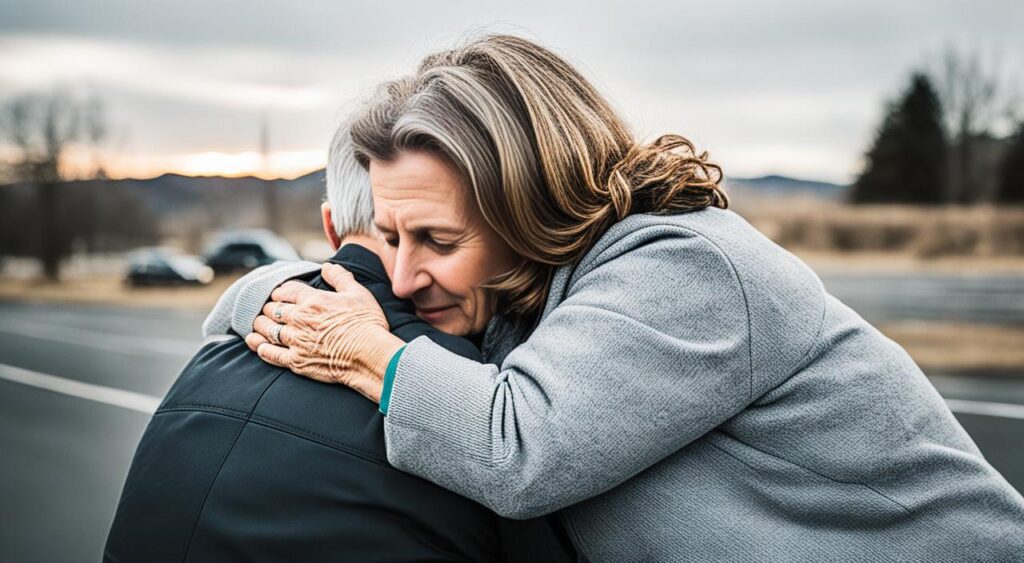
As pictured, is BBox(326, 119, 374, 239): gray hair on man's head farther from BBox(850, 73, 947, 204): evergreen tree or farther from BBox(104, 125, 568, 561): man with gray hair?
BBox(850, 73, 947, 204): evergreen tree

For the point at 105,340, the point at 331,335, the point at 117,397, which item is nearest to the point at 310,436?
the point at 331,335

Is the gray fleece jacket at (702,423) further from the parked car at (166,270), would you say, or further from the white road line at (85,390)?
the parked car at (166,270)

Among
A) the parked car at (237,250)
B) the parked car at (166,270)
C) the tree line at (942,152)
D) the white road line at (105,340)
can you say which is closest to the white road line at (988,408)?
the white road line at (105,340)

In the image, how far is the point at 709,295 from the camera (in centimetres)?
176

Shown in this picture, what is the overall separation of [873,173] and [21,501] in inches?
1994

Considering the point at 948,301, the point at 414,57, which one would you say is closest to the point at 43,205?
the point at 948,301

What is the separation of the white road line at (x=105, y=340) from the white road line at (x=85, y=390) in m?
1.75

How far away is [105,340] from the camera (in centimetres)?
1441

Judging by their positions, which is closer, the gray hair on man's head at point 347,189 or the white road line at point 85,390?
the gray hair on man's head at point 347,189

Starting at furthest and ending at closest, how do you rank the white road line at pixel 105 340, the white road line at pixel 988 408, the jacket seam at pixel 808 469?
the white road line at pixel 105 340
the white road line at pixel 988 408
the jacket seam at pixel 808 469

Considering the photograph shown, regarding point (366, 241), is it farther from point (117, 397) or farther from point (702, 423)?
point (117, 397)

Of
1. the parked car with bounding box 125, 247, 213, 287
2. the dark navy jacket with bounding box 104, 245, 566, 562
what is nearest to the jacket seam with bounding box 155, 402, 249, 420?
the dark navy jacket with bounding box 104, 245, 566, 562

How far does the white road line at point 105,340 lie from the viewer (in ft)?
42.1

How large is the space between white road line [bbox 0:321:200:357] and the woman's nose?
422 inches
